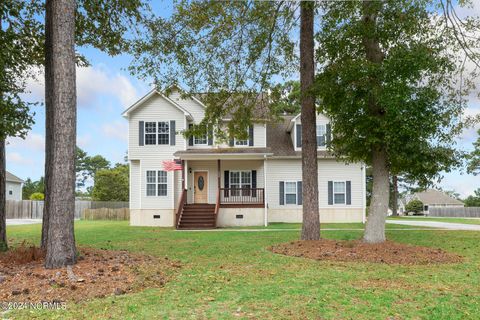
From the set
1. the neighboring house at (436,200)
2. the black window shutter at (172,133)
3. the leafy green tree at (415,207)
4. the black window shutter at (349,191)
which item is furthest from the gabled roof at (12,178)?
the neighboring house at (436,200)

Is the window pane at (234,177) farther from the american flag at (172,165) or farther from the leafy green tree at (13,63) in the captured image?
the leafy green tree at (13,63)

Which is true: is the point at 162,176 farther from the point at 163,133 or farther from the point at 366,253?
the point at 366,253

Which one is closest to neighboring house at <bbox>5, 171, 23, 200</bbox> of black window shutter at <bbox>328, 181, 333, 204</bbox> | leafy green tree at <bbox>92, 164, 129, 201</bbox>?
leafy green tree at <bbox>92, 164, 129, 201</bbox>

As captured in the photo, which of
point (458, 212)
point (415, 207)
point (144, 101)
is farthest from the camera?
point (415, 207)

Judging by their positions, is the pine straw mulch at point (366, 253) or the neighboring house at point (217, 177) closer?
the pine straw mulch at point (366, 253)

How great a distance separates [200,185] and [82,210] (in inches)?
683

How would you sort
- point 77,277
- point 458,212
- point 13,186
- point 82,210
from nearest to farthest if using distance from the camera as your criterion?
1. point 77,277
2. point 82,210
3. point 13,186
4. point 458,212

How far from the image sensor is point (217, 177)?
22.4 meters

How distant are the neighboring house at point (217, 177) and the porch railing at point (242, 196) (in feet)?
0.17

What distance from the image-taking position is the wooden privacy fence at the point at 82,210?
107 ft

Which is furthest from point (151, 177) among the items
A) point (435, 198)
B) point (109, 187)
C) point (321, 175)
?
point (435, 198)

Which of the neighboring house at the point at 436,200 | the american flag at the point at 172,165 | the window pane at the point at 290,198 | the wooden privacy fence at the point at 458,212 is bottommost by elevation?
the wooden privacy fence at the point at 458,212

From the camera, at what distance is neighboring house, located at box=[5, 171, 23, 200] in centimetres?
4256

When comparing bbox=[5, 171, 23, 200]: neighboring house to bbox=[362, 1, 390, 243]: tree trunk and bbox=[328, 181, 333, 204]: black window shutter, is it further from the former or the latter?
bbox=[362, 1, 390, 243]: tree trunk
